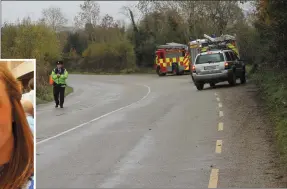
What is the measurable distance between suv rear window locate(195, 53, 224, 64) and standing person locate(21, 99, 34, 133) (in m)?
22.6

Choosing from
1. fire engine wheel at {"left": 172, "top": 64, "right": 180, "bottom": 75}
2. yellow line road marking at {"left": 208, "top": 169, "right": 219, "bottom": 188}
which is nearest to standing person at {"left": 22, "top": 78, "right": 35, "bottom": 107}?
yellow line road marking at {"left": 208, "top": 169, "right": 219, "bottom": 188}

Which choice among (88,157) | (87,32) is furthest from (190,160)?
(87,32)

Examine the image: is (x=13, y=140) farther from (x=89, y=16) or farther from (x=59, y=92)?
(x=89, y=16)

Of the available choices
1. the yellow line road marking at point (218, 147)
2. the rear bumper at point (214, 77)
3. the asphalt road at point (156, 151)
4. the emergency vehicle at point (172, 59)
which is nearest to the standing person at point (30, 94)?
the asphalt road at point (156, 151)

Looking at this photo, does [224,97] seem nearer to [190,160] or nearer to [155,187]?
[190,160]

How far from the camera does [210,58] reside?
26.5 m

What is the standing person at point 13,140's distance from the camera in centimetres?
385

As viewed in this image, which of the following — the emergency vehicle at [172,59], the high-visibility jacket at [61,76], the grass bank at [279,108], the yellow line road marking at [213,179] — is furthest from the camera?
the emergency vehicle at [172,59]

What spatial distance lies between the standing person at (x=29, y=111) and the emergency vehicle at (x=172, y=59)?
44244mm

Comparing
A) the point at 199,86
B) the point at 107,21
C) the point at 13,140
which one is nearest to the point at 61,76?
the point at 199,86

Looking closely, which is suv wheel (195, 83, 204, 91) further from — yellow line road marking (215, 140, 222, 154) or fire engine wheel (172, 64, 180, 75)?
fire engine wheel (172, 64, 180, 75)

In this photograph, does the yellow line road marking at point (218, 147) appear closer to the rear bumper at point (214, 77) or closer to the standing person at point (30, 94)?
the standing person at point (30, 94)

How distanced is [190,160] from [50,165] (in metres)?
2.32

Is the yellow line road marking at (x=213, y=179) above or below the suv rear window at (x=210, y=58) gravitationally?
below
